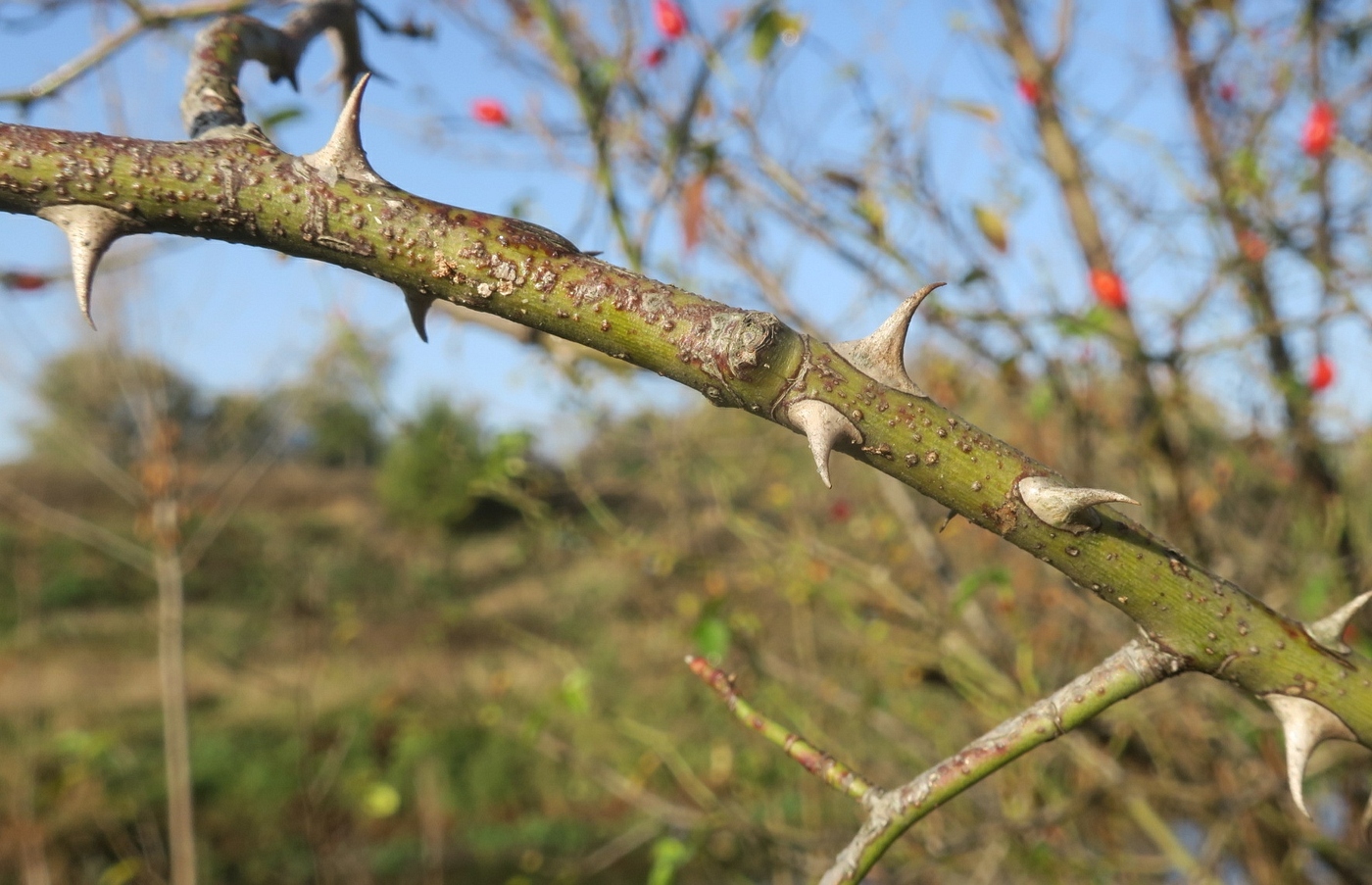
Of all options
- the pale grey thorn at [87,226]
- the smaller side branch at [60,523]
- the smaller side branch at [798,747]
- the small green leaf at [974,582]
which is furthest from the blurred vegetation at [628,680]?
the pale grey thorn at [87,226]

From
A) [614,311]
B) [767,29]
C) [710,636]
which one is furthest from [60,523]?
[614,311]

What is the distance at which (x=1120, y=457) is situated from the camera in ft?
9.25

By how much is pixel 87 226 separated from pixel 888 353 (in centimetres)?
46

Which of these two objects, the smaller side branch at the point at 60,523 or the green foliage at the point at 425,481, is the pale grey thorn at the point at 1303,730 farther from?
the green foliage at the point at 425,481

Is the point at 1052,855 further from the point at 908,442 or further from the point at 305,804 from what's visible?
the point at 305,804

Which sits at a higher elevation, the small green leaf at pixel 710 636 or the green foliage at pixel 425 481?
the green foliage at pixel 425 481

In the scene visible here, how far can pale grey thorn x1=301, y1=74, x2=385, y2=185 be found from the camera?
57 centimetres

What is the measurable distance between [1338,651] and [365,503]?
11.5 m

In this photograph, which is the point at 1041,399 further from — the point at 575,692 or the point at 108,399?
the point at 108,399

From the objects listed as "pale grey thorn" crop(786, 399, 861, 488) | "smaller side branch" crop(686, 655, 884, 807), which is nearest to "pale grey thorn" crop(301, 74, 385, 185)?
"pale grey thorn" crop(786, 399, 861, 488)

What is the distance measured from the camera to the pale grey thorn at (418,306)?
59 cm

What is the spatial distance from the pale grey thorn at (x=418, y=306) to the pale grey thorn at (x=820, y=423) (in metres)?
0.22

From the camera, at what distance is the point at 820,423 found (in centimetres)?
54

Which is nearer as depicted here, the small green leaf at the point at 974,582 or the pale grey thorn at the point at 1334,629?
the pale grey thorn at the point at 1334,629
